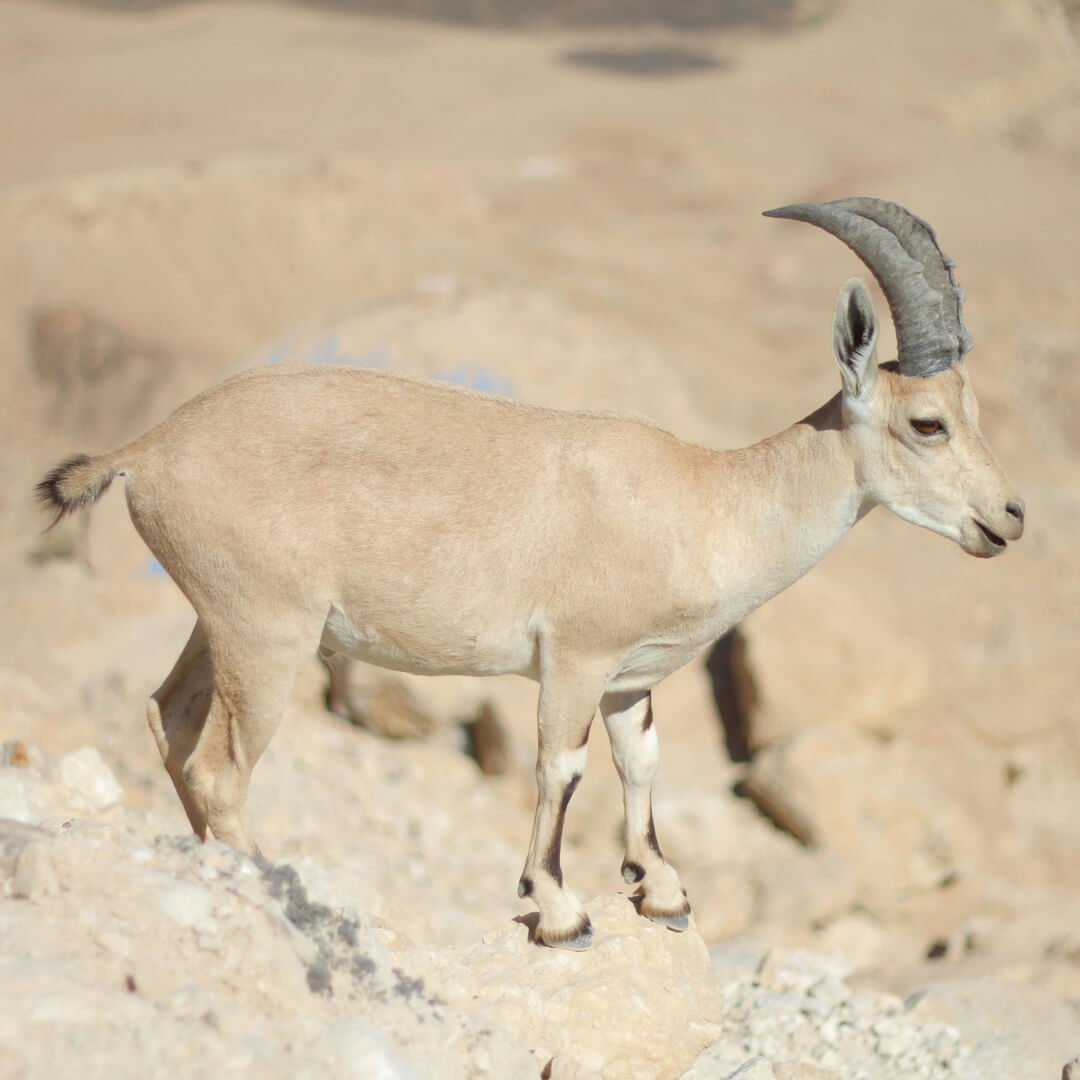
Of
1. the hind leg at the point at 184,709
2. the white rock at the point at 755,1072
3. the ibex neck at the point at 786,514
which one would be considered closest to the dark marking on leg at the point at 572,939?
the white rock at the point at 755,1072

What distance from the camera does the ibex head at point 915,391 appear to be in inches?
213

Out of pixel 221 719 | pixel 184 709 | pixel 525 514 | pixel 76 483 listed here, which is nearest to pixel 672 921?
pixel 525 514

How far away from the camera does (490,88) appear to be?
34.5 m

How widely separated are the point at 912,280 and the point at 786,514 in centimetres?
116

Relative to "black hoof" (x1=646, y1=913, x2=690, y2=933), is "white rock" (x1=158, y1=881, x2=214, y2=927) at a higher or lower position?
higher

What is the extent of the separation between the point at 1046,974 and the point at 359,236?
17334 mm

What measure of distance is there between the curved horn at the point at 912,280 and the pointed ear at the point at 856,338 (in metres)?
0.13

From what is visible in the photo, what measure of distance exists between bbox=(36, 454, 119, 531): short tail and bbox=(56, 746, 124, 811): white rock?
1.79 meters

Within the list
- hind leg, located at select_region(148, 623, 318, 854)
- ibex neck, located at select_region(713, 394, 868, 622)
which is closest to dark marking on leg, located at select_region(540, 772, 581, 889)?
ibex neck, located at select_region(713, 394, 868, 622)

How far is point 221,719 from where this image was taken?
572cm

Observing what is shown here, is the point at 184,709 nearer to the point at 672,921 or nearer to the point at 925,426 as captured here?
the point at 672,921

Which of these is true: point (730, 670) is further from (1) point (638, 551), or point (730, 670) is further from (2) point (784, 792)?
(1) point (638, 551)

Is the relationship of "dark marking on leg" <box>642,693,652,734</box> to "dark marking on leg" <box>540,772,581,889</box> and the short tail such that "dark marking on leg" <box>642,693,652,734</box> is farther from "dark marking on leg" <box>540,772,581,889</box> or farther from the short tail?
the short tail

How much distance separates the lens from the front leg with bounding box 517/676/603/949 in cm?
567
